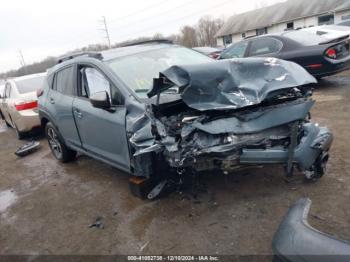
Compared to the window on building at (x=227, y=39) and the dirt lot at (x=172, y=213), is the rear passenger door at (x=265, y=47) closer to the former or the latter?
the dirt lot at (x=172, y=213)

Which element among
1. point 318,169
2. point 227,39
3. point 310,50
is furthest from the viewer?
point 227,39

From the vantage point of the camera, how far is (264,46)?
778 cm

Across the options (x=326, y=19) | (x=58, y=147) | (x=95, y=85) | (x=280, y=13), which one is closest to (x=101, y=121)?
(x=95, y=85)

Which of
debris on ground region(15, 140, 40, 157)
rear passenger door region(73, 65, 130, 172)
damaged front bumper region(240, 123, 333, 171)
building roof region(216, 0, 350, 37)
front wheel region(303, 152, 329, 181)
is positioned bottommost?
debris on ground region(15, 140, 40, 157)

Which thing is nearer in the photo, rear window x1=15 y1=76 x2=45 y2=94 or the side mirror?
the side mirror

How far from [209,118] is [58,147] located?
3744 millimetres

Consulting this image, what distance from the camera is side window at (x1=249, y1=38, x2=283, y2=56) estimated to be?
7480 mm

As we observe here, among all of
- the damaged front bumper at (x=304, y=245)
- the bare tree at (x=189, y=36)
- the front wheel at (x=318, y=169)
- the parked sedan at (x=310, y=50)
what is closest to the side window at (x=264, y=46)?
the parked sedan at (x=310, y=50)

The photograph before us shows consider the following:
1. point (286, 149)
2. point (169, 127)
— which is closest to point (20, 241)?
point (169, 127)

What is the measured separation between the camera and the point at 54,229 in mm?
3604

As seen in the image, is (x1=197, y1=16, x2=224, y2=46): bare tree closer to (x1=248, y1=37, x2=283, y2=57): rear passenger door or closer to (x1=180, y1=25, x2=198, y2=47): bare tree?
(x1=180, y1=25, x2=198, y2=47): bare tree

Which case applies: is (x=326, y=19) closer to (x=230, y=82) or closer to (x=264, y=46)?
(x=264, y=46)

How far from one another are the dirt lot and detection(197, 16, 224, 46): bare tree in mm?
50322

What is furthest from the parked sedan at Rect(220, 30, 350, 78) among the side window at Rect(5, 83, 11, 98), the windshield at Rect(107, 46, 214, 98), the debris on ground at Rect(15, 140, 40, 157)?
the side window at Rect(5, 83, 11, 98)
